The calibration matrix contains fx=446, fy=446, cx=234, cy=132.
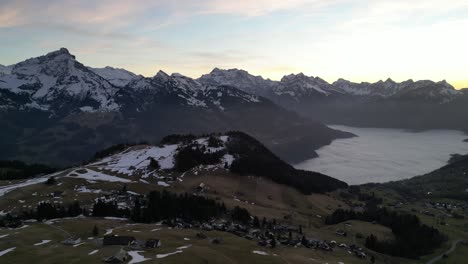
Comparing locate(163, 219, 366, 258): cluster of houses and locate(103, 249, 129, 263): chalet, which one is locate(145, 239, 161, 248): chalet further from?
locate(163, 219, 366, 258): cluster of houses

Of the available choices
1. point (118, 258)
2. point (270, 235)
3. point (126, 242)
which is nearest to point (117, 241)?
point (126, 242)

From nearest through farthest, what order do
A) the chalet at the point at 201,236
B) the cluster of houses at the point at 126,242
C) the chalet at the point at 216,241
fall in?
the cluster of houses at the point at 126,242
the chalet at the point at 216,241
the chalet at the point at 201,236

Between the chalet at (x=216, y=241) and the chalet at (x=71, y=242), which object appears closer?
the chalet at (x=71, y=242)

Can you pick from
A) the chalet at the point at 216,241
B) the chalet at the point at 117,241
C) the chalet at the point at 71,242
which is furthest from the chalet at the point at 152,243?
the chalet at the point at 71,242

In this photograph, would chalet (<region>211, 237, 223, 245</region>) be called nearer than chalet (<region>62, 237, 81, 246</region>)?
No

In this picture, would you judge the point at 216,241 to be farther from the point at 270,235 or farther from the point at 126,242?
the point at 270,235

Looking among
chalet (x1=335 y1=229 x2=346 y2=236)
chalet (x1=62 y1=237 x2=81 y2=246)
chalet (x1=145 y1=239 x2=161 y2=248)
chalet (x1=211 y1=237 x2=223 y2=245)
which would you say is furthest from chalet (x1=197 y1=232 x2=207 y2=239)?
chalet (x1=335 y1=229 x2=346 y2=236)

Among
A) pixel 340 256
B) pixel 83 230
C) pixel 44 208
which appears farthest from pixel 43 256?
pixel 340 256

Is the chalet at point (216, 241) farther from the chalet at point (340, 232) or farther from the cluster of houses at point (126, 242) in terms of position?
the chalet at point (340, 232)

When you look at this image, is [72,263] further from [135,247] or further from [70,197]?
[70,197]

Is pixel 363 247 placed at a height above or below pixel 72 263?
below

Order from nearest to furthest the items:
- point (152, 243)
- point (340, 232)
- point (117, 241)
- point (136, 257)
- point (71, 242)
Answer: point (136, 257) < point (117, 241) < point (152, 243) < point (71, 242) < point (340, 232)
